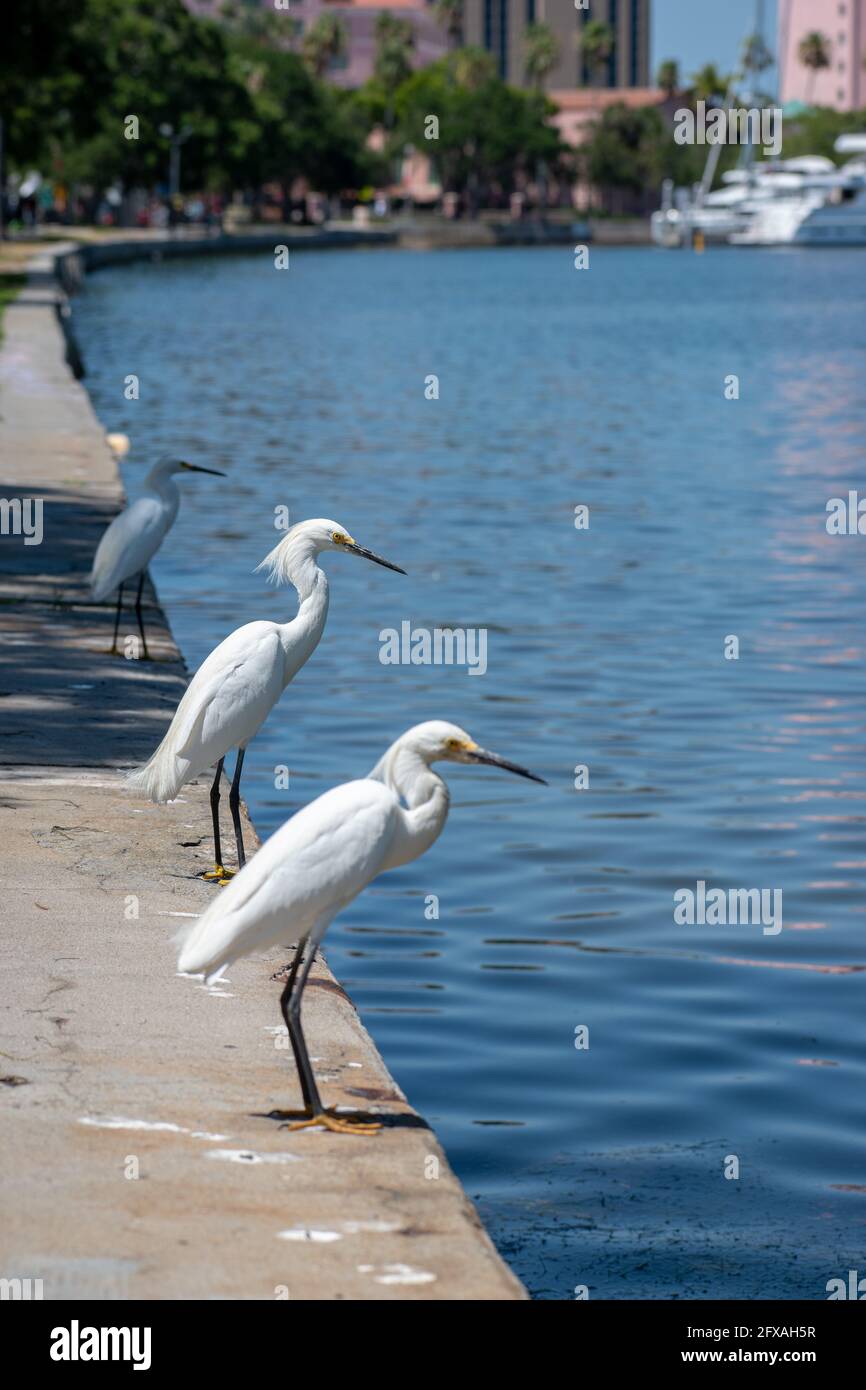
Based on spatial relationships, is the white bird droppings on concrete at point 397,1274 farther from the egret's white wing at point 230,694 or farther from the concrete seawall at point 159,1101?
the egret's white wing at point 230,694

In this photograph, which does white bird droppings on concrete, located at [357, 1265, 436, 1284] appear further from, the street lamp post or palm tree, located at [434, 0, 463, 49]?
palm tree, located at [434, 0, 463, 49]

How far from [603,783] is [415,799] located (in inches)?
231

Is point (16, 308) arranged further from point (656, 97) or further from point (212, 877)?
point (656, 97)

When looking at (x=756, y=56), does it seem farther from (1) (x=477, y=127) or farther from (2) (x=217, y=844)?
(2) (x=217, y=844)

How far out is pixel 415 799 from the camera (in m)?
5.43

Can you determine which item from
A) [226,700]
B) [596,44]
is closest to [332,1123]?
[226,700]

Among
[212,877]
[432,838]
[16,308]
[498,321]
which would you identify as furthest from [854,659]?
[498,321]

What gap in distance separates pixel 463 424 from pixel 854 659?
54.8 ft

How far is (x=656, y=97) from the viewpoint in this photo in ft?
640

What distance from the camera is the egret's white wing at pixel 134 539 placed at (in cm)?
1116

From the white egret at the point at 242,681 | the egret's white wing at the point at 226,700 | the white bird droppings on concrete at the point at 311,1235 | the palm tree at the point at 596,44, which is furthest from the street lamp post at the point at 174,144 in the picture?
the white bird droppings on concrete at the point at 311,1235

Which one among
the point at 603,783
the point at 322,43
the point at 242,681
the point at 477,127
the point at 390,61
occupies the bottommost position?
the point at 603,783

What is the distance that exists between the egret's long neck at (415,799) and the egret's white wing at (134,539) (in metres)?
5.88

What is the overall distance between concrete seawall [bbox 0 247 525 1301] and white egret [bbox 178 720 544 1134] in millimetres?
300
